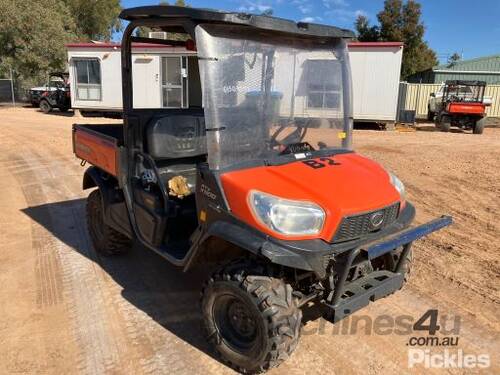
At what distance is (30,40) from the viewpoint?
81.0 ft

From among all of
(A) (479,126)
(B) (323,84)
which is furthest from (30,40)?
(B) (323,84)

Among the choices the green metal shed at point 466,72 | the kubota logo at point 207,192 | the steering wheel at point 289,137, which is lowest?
the kubota logo at point 207,192

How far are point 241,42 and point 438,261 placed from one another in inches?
120

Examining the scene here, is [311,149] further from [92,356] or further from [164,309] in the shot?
[92,356]

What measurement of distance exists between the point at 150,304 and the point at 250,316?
1257mm

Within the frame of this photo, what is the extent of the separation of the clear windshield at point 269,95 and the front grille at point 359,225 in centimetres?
72

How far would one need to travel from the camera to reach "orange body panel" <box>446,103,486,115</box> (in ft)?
55.5

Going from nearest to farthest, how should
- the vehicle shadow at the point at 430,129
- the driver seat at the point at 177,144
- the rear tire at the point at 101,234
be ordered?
the driver seat at the point at 177,144
the rear tire at the point at 101,234
the vehicle shadow at the point at 430,129

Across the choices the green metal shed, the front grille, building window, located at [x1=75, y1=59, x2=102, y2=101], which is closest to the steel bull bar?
the front grille

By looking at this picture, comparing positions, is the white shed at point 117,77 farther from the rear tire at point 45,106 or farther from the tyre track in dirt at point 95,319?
the tyre track in dirt at point 95,319

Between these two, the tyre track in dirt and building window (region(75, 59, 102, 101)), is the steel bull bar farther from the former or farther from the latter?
building window (region(75, 59, 102, 101))

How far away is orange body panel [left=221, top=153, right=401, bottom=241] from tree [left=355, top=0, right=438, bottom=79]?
34.1m

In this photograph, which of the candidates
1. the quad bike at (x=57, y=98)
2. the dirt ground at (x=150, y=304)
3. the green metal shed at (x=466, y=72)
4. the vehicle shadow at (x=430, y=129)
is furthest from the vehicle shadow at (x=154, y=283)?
the green metal shed at (x=466, y=72)

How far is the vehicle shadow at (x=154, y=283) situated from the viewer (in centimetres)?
347
